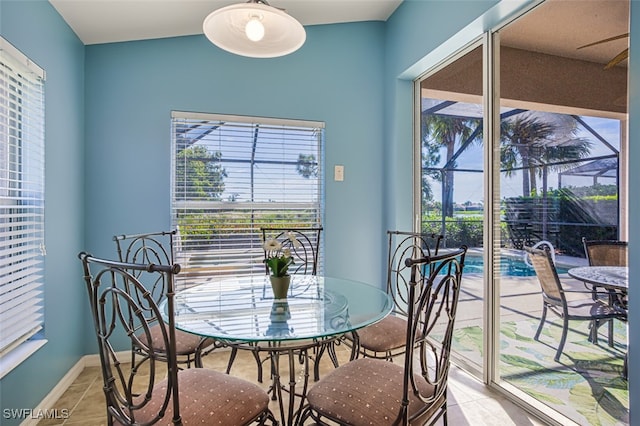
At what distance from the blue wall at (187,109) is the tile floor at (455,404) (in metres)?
0.16

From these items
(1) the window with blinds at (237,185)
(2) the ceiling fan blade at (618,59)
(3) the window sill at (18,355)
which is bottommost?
(3) the window sill at (18,355)

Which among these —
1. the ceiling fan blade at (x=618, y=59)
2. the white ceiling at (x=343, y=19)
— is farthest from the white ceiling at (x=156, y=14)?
the ceiling fan blade at (x=618, y=59)

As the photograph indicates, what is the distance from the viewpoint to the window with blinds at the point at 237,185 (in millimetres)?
2768

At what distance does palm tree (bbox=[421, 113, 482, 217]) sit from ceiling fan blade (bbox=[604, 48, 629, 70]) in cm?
79

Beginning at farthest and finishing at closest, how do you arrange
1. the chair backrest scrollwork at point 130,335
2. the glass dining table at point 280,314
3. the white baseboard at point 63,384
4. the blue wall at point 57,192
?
the white baseboard at point 63,384 < the blue wall at point 57,192 < the glass dining table at point 280,314 < the chair backrest scrollwork at point 130,335

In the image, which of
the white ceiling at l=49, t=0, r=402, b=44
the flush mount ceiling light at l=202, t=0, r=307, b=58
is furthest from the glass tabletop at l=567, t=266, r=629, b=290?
the white ceiling at l=49, t=0, r=402, b=44

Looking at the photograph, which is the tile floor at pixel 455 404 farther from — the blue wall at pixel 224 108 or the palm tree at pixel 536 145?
the palm tree at pixel 536 145

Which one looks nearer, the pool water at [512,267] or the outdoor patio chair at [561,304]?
the outdoor patio chair at [561,304]

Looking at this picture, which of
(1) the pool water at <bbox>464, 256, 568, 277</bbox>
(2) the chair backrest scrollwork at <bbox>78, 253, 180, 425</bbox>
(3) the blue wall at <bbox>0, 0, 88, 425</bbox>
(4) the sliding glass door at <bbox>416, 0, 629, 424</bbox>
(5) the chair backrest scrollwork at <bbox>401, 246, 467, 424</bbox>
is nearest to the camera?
(2) the chair backrest scrollwork at <bbox>78, 253, 180, 425</bbox>

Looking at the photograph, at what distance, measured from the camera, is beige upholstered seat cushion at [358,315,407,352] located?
6.13ft

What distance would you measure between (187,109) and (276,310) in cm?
187

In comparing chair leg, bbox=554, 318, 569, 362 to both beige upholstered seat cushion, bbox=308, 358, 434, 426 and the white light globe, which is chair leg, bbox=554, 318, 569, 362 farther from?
the white light globe

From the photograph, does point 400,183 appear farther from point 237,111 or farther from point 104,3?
point 104,3

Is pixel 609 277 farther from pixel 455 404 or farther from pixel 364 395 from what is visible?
pixel 364 395
